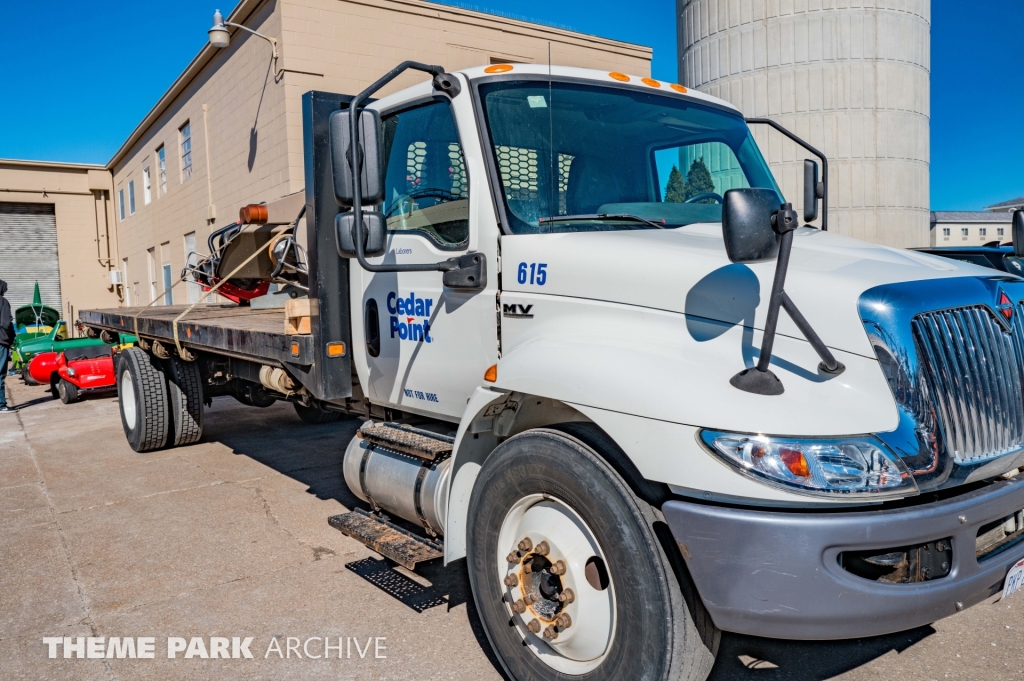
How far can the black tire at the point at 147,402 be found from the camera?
7227 mm

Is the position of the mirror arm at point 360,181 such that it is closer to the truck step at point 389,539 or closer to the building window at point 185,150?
the truck step at point 389,539

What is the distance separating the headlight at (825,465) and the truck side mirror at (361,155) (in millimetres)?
1781

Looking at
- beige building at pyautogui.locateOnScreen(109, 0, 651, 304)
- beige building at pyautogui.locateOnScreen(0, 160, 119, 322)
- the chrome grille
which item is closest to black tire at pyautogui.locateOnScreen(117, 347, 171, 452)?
beige building at pyautogui.locateOnScreen(109, 0, 651, 304)

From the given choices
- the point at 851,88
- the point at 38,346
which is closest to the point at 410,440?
the point at 38,346

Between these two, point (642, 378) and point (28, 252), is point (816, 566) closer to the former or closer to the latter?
point (642, 378)

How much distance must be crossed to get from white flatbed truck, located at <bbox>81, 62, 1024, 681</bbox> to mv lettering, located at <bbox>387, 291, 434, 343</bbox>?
0.04 ft

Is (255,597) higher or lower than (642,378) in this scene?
lower

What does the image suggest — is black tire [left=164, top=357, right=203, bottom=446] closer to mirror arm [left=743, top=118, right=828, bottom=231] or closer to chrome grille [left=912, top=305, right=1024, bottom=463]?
mirror arm [left=743, top=118, right=828, bottom=231]

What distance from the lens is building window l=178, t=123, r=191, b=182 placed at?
20.3 m

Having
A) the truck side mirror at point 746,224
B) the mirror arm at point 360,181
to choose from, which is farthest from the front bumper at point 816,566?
the mirror arm at point 360,181

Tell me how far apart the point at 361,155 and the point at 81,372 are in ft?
34.7

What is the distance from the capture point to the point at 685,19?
17375mm

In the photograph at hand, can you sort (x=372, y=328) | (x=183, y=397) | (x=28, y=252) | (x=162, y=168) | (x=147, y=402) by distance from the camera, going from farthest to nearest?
(x=28, y=252)
(x=162, y=168)
(x=183, y=397)
(x=147, y=402)
(x=372, y=328)

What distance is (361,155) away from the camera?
10.3 ft
